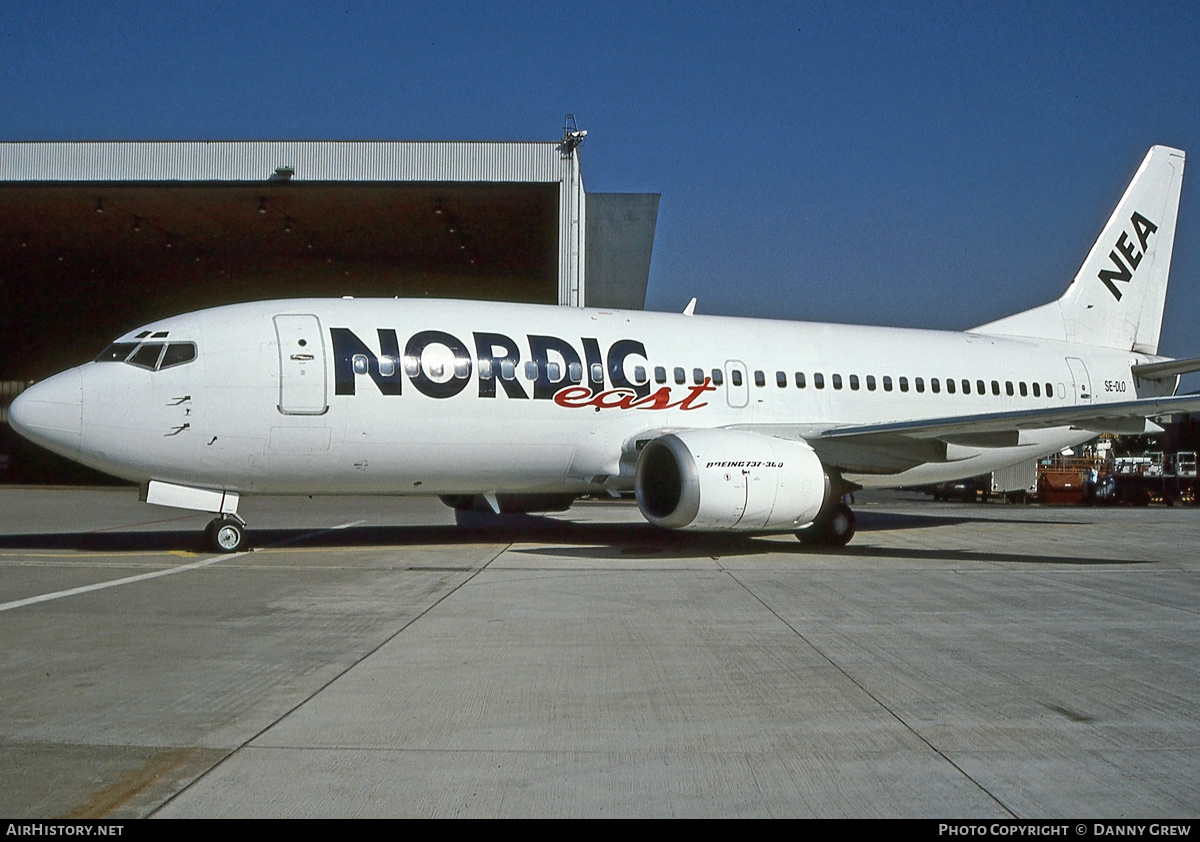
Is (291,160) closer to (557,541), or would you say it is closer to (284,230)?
(284,230)

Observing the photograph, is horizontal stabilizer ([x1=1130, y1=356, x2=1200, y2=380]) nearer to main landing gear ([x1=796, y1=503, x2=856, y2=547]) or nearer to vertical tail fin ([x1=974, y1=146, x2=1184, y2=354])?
vertical tail fin ([x1=974, y1=146, x2=1184, y2=354])

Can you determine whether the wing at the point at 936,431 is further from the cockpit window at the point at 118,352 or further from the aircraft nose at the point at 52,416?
the aircraft nose at the point at 52,416

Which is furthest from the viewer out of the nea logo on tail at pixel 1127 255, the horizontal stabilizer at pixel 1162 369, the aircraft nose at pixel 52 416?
the nea logo on tail at pixel 1127 255

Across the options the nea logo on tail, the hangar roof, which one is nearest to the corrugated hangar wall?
the hangar roof

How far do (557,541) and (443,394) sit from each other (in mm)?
3313

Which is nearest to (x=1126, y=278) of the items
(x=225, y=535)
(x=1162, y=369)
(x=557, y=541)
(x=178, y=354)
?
(x=1162, y=369)

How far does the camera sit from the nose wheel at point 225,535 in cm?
1316

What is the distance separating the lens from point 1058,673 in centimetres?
637

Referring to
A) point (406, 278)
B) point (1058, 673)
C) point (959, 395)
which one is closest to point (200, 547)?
point (1058, 673)

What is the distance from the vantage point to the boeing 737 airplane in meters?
12.5

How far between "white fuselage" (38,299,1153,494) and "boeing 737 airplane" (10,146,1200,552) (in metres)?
0.03

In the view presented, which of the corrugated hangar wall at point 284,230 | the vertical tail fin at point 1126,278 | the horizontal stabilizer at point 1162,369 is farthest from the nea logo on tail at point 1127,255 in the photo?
the corrugated hangar wall at point 284,230

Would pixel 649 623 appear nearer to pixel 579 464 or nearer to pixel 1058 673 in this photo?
pixel 1058 673

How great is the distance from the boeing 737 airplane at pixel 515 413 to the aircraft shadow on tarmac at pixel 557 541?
0.69 m
